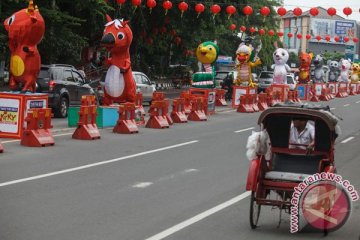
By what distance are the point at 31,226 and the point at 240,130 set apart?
1482 cm

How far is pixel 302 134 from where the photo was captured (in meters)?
9.21

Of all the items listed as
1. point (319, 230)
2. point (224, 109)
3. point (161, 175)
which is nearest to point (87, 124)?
point (161, 175)

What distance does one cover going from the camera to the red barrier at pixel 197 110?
2566 centimetres

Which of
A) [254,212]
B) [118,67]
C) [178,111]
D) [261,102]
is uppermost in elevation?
[118,67]

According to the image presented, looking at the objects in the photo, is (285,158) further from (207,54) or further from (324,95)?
(324,95)

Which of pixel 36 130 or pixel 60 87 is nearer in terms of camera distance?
pixel 36 130

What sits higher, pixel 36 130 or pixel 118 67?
pixel 118 67

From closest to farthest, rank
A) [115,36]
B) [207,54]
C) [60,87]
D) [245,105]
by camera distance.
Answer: [115,36] → [60,87] → [245,105] → [207,54]

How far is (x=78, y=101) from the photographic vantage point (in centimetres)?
2559

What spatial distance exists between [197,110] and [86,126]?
8398mm

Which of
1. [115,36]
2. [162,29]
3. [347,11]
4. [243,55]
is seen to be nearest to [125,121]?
[115,36]

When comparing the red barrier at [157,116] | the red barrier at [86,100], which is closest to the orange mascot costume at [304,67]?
the red barrier at [157,116]

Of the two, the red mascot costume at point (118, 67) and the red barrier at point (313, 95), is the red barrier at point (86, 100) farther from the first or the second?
the red barrier at point (313, 95)

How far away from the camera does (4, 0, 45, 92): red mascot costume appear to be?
20234mm
